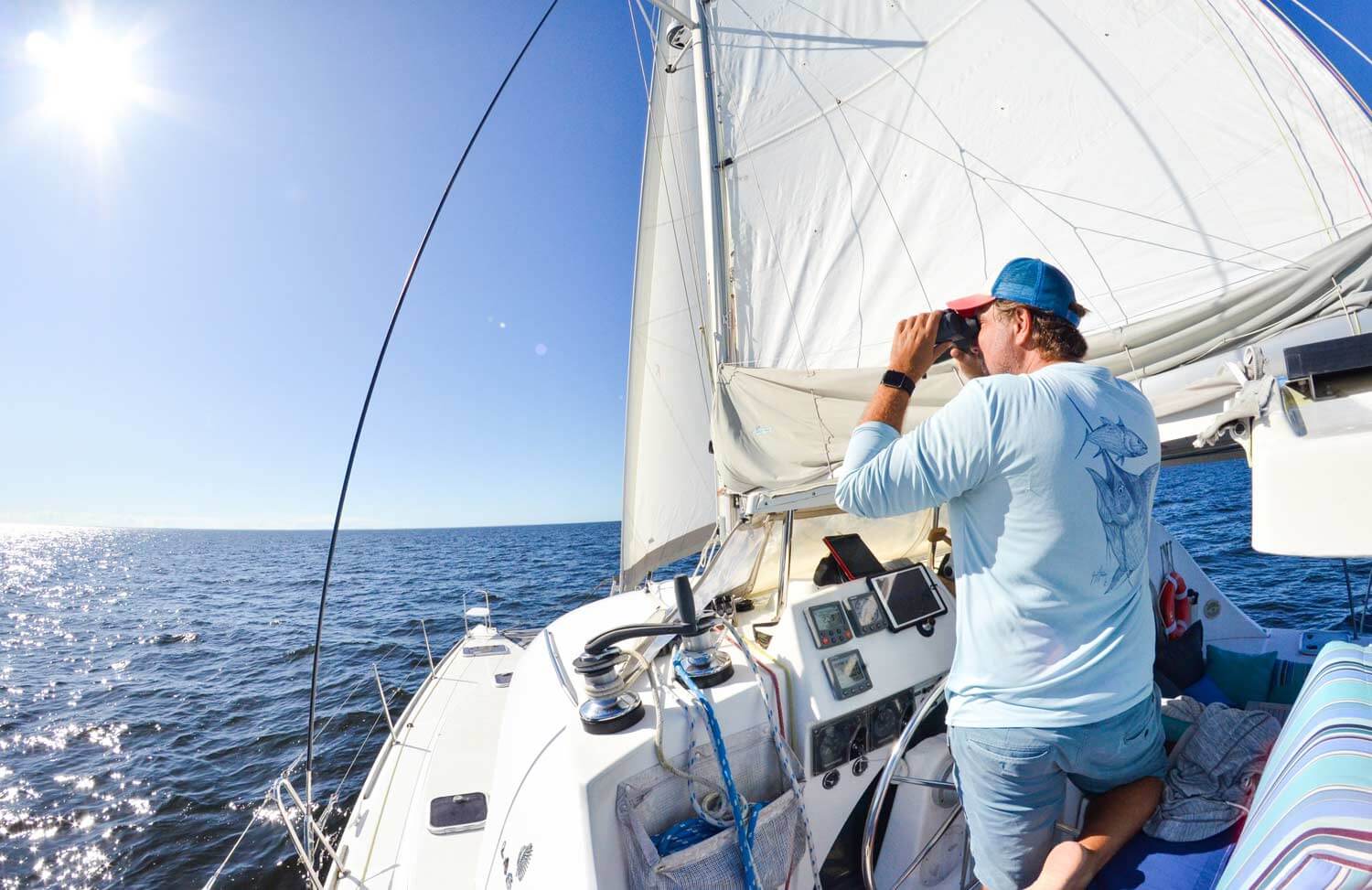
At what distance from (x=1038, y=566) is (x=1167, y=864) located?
0.82 metres

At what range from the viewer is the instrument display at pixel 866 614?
6.24 ft

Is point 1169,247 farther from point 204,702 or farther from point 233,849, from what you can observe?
point 204,702

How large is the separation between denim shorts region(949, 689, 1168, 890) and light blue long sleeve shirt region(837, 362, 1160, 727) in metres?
0.04

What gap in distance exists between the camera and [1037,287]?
1.22 meters

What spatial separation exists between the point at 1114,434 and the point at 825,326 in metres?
2.35

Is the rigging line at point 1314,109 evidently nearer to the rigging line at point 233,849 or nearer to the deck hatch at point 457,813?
the deck hatch at point 457,813

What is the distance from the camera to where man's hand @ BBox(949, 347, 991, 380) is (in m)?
1.38

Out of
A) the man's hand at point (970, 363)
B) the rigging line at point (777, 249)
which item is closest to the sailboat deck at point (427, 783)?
the man's hand at point (970, 363)

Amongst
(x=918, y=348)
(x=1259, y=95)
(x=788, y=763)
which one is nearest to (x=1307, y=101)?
(x=1259, y=95)

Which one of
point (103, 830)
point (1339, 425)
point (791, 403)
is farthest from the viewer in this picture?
point (103, 830)

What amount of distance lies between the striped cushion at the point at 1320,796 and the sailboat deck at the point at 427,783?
2598 mm

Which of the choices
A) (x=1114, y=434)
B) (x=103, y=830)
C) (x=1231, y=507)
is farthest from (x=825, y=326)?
(x=1231, y=507)

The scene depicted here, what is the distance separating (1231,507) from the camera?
1884 centimetres

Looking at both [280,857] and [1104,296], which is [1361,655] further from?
[280,857]
